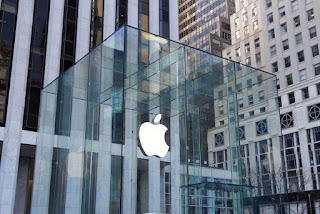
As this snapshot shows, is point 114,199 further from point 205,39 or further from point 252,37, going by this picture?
point 205,39

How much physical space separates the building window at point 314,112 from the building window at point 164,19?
29.2m

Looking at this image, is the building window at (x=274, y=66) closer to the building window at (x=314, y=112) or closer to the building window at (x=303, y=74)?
the building window at (x=303, y=74)

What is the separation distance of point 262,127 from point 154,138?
13.1ft

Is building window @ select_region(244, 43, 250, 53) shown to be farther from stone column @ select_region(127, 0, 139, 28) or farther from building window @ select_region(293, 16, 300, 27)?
stone column @ select_region(127, 0, 139, 28)

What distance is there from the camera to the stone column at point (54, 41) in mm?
28359

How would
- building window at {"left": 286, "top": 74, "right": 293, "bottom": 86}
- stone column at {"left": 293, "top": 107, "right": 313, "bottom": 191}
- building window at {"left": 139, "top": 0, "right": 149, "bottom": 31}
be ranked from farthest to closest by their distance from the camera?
building window at {"left": 286, "top": 74, "right": 293, "bottom": 86} < stone column at {"left": 293, "top": 107, "right": 313, "bottom": 191} < building window at {"left": 139, "top": 0, "right": 149, "bottom": 31}

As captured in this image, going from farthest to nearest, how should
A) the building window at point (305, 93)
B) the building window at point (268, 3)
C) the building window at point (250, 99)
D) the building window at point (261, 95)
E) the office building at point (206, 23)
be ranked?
the office building at point (206, 23)
the building window at point (268, 3)
the building window at point (305, 93)
the building window at point (261, 95)
the building window at point (250, 99)

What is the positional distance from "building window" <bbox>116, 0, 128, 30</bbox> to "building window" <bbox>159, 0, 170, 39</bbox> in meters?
3.69

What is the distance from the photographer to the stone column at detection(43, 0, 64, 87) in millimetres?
28359

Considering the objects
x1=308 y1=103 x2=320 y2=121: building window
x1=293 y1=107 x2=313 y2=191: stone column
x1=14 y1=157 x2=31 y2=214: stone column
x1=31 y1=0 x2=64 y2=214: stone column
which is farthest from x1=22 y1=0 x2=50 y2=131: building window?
x1=308 y1=103 x2=320 y2=121: building window

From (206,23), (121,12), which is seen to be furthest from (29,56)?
(206,23)

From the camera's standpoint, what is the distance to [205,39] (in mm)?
106250

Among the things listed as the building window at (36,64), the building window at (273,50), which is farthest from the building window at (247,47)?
the building window at (36,64)

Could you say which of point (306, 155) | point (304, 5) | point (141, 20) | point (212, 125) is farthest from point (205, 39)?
point (212, 125)
